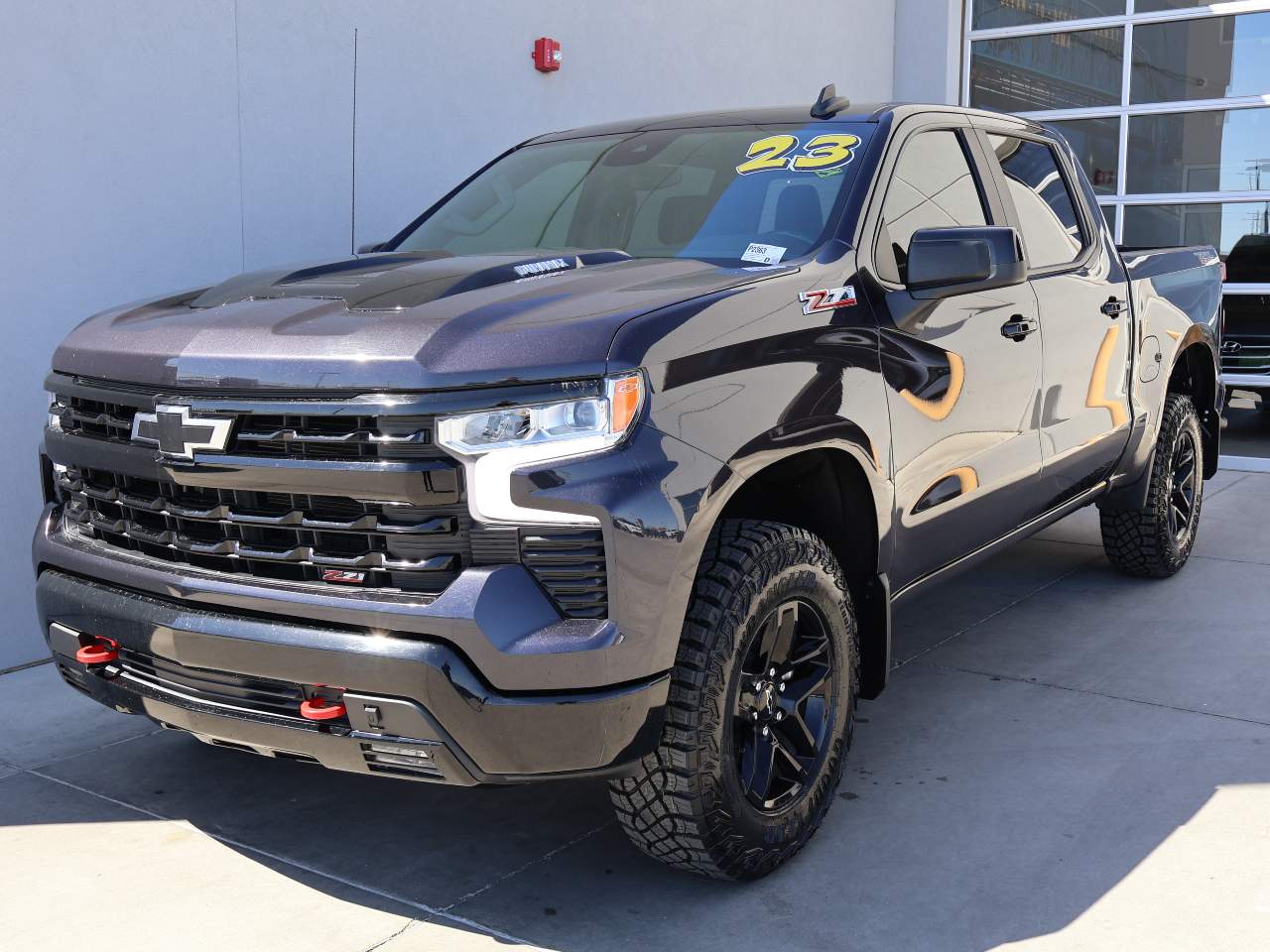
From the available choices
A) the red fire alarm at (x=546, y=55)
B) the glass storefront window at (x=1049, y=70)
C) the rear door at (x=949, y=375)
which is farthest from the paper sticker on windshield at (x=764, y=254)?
the glass storefront window at (x=1049, y=70)

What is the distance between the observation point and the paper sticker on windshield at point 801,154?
3564 millimetres

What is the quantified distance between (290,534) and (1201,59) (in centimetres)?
866

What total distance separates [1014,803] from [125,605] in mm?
2205

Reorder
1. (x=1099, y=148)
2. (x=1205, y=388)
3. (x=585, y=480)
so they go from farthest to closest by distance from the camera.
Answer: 1. (x=1099, y=148)
2. (x=1205, y=388)
3. (x=585, y=480)

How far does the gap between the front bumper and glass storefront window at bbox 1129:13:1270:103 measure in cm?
830

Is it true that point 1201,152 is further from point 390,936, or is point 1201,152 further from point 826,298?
point 390,936

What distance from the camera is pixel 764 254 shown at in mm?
3283

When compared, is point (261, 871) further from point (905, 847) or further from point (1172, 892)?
point (1172, 892)

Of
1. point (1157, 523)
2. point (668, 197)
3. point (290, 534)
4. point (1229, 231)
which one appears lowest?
point (1157, 523)

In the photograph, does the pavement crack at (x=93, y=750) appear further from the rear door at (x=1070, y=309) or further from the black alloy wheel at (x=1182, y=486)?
the black alloy wheel at (x=1182, y=486)

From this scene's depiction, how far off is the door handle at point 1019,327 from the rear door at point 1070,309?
0.10 meters

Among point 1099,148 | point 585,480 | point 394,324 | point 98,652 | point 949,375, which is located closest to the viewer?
point 585,480

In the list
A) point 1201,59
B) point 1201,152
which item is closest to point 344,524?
point 1201,152

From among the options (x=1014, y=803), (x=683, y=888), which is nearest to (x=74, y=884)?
(x=683, y=888)
